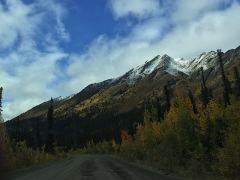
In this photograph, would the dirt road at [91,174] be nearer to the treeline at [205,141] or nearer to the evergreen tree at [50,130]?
the treeline at [205,141]

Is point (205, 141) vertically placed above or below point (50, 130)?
below

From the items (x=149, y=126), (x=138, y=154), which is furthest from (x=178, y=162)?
(x=138, y=154)

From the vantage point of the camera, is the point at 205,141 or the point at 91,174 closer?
the point at 91,174

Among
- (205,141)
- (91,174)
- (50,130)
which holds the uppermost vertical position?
(50,130)

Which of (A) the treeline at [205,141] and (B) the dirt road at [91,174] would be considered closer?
(A) the treeline at [205,141]

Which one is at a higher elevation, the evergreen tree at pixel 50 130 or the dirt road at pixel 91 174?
the evergreen tree at pixel 50 130

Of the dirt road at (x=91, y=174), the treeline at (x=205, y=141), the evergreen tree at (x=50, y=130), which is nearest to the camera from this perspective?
the treeline at (x=205, y=141)

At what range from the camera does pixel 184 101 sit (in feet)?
158

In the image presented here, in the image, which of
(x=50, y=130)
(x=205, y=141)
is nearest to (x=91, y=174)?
(x=205, y=141)

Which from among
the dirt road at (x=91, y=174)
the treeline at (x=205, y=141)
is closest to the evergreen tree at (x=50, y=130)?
the treeline at (x=205, y=141)

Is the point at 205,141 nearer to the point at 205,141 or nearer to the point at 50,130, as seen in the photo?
the point at 205,141

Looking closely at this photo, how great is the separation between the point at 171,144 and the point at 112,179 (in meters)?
19.3

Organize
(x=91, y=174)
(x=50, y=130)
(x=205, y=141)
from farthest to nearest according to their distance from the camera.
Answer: (x=50, y=130)
(x=205, y=141)
(x=91, y=174)

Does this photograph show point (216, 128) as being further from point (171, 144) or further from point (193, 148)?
point (171, 144)
